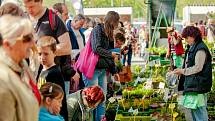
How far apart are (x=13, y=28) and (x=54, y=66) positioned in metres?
1.59

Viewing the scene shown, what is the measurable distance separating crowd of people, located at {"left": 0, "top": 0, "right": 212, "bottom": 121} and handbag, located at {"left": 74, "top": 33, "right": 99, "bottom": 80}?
0.08ft

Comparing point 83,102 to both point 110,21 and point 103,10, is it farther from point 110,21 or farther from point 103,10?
point 103,10

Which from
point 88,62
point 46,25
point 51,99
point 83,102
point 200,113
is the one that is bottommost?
point 200,113

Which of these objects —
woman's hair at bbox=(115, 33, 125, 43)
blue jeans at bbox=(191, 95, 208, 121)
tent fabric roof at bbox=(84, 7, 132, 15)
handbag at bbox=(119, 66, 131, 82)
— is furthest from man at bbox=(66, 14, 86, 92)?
tent fabric roof at bbox=(84, 7, 132, 15)

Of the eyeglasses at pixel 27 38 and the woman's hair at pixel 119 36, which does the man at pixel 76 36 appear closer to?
the woman's hair at pixel 119 36

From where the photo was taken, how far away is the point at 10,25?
2.37 meters

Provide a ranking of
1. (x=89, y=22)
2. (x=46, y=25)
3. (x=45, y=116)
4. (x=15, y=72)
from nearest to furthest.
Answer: (x=15, y=72)
(x=45, y=116)
(x=46, y=25)
(x=89, y=22)

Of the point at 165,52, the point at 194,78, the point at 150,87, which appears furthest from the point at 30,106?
the point at 165,52

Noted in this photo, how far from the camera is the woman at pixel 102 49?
5.73 m

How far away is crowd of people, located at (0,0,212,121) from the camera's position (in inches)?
91.1

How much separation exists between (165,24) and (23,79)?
1195 cm

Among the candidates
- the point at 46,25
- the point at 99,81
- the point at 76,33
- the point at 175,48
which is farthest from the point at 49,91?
the point at 175,48

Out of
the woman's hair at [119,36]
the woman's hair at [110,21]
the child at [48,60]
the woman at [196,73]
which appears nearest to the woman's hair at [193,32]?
the woman at [196,73]

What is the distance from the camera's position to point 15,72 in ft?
7.70
